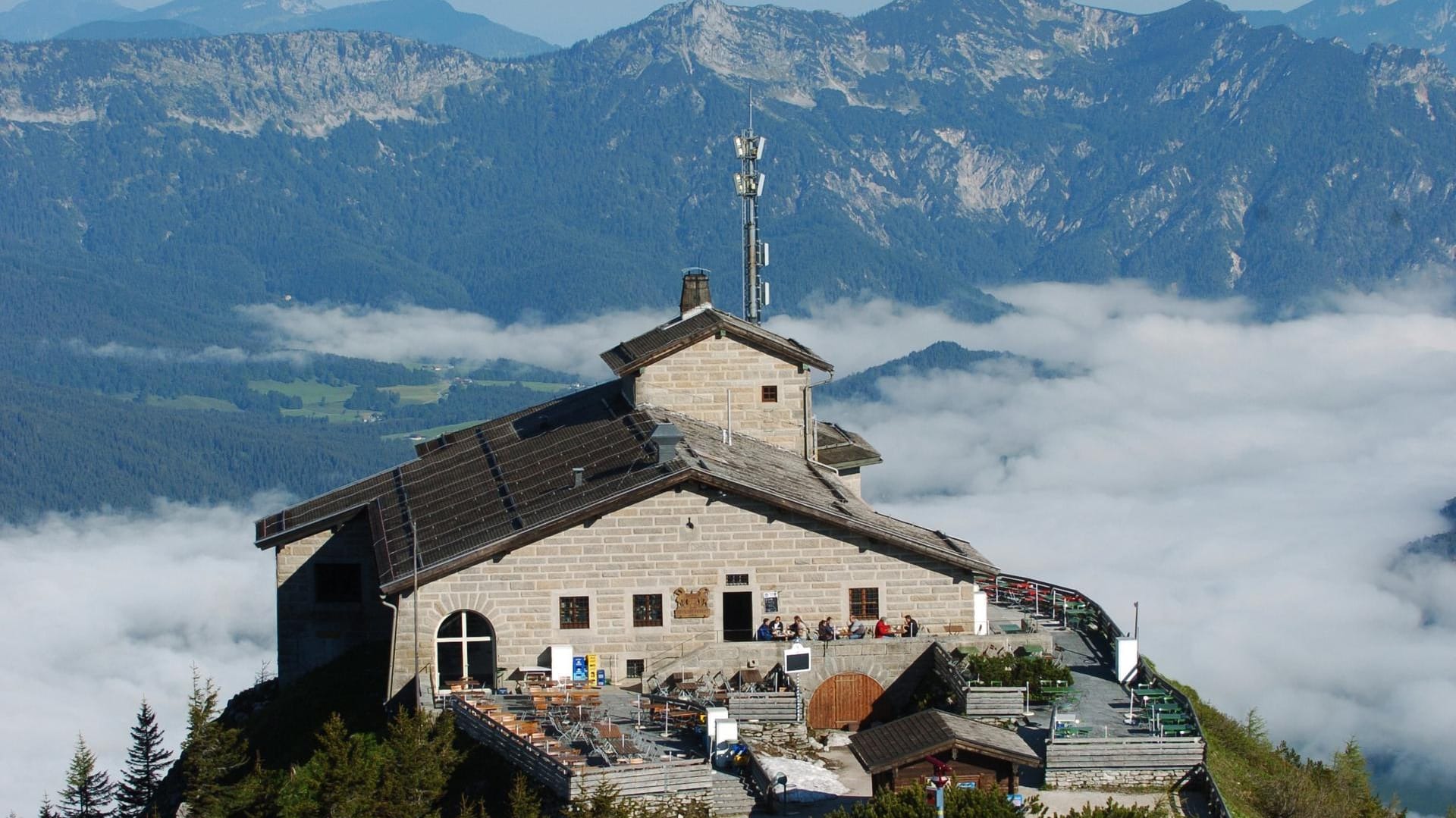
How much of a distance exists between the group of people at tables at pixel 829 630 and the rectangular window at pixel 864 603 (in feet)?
0.46

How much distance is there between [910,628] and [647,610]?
6021mm

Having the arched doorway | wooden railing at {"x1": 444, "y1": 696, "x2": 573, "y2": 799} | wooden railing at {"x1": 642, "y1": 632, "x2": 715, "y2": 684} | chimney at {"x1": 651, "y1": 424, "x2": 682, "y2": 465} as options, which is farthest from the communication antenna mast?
wooden railing at {"x1": 444, "y1": 696, "x2": 573, "y2": 799}

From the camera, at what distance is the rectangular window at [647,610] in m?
52.5

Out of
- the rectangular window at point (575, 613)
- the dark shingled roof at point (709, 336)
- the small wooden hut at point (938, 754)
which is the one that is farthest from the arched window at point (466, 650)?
the dark shingled roof at point (709, 336)

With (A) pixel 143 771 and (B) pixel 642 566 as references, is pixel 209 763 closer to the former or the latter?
(B) pixel 642 566

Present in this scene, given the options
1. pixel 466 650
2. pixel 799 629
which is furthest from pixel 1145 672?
pixel 466 650

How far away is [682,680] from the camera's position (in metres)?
51.5

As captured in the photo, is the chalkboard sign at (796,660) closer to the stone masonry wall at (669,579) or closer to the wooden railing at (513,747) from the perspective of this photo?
the stone masonry wall at (669,579)

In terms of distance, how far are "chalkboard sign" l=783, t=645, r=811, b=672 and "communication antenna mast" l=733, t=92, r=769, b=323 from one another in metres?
32.8

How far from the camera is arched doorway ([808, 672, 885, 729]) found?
169 ft

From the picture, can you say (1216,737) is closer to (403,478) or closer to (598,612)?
(598,612)

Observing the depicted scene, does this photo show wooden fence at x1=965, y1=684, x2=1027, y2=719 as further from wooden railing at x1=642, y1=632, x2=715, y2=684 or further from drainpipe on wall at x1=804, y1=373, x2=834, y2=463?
drainpipe on wall at x1=804, y1=373, x2=834, y2=463

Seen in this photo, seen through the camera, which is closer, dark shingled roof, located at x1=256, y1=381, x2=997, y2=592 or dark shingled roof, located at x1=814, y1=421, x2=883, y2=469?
dark shingled roof, located at x1=256, y1=381, x2=997, y2=592

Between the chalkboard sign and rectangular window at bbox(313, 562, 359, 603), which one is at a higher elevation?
rectangular window at bbox(313, 562, 359, 603)
